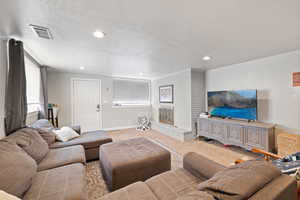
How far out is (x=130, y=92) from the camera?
19.0 ft

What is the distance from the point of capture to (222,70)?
378 centimetres

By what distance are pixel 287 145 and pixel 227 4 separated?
2706mm

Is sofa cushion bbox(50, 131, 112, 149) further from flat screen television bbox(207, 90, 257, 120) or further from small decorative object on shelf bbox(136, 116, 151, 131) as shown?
flat screen television bbox(207, 90, 257, 120)

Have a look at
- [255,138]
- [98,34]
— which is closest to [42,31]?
[98,34]

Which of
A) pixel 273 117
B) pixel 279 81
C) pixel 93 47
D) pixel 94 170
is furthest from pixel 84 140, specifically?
pixel 279 81

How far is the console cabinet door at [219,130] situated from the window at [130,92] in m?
3.37

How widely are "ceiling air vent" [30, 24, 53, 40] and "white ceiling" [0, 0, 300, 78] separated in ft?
0.22

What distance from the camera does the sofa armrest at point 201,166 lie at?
4.14 ft

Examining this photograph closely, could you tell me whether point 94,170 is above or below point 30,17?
below

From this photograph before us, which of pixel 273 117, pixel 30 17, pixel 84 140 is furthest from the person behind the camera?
pixel 273 117

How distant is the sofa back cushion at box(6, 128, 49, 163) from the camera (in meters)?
1.62

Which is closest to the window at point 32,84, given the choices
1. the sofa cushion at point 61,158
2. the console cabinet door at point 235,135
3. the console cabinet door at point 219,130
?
Answer: the sofa cushion at point 61,158

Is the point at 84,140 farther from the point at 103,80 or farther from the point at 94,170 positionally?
the point at 103,80

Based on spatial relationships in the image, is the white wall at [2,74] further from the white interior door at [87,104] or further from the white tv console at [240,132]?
the white tv console at [240,132]
